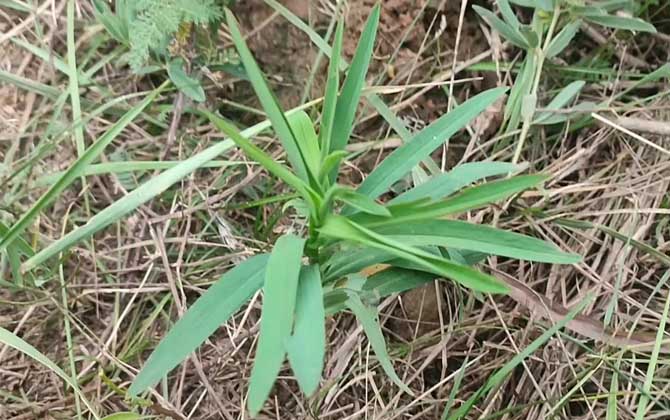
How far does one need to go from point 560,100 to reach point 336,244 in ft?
1.87

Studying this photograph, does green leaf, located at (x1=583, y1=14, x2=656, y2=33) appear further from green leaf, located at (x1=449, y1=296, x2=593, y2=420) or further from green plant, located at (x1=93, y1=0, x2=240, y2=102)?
green plant, located at (x1=93, y1=0, x2=240, y2=102)

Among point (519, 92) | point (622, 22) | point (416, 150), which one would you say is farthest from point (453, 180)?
point (622, 22)

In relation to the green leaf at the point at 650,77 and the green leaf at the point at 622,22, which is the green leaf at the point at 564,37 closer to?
the green leaf at the point at 622,22

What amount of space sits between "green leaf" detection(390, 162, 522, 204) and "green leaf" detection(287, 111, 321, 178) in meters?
0.12

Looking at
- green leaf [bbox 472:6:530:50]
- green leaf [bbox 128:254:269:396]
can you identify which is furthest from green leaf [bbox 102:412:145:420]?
green leaf [bbox 472:6:530:50]

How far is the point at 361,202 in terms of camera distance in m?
0.94

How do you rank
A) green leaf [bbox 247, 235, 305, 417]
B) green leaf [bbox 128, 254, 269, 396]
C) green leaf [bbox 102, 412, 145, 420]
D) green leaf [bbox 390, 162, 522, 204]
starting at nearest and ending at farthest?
green leaf [bbox 247, 235, 305, 417], green leaf [bbox 128, 254, 269, 396], green leaf [bbox 390, 162, 522, 204], green leaf [bbox 102, 412, 145, 420]

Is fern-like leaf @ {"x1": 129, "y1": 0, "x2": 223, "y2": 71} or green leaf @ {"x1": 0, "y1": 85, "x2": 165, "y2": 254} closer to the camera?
green leaf @ {"x1": 0, "y1": 85, "x2": 165, "y2": 254}

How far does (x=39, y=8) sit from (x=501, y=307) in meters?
1.09

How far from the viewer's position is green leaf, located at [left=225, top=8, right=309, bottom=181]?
0.95 meters

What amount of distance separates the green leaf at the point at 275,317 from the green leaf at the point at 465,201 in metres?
0.14

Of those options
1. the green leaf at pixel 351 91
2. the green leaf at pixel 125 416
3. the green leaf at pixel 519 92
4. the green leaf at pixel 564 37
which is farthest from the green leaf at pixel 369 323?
the green leaf at pixel 564 37

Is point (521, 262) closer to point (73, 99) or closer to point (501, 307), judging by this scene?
point (501, 307)

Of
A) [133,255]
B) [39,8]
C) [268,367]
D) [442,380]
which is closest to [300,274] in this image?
[268,367]
